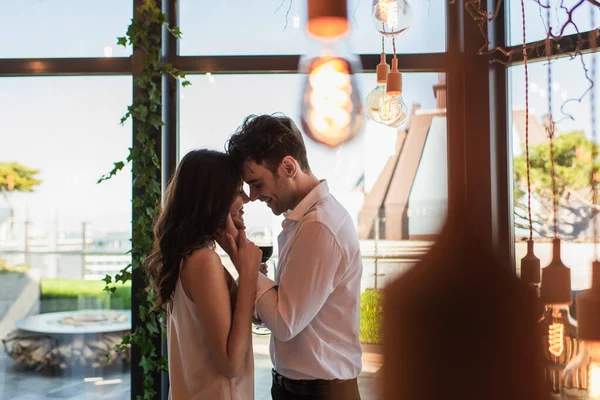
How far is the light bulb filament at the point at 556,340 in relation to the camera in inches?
13.8

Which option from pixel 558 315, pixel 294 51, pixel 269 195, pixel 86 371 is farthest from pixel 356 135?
pixel 558 315

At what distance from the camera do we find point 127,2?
2963 millimetres

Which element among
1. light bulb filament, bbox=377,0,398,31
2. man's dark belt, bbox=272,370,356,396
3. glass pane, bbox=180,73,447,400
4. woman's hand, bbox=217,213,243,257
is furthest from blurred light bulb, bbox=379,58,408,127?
glass pane, bbox=180,73,447,400

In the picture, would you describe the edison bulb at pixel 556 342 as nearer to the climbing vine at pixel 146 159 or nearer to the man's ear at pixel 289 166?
the man's ear at pixel 289 166

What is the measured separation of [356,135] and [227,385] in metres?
1.67

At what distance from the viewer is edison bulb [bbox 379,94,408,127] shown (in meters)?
1.67

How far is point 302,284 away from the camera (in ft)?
4.45

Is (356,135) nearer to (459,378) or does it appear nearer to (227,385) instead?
(227,385)

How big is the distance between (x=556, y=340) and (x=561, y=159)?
1.99 meters

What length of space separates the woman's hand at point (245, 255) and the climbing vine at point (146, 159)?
4.74ft

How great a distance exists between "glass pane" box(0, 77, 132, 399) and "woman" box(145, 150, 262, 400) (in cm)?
159

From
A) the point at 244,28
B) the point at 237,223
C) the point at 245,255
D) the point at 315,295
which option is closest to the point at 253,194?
the point at 237,223

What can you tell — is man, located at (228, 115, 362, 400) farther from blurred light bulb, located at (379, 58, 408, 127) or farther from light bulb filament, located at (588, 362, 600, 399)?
light bulb filament, located at (588, 362, 600, 399)

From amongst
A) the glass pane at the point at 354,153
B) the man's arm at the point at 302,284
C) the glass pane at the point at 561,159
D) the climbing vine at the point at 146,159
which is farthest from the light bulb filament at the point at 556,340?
the climbing vine at the point at 146,159
